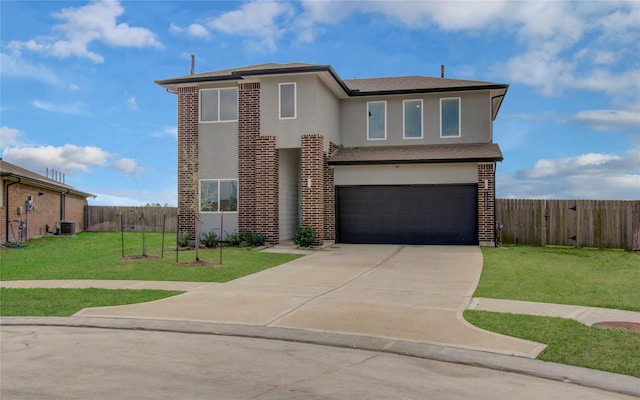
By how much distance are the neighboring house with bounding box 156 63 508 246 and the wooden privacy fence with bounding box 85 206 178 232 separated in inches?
386

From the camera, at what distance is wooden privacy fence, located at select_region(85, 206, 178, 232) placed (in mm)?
31219

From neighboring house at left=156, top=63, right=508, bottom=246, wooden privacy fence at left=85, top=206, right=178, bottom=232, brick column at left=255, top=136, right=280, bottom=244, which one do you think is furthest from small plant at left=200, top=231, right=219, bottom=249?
wooden privacy fence at left=85, top=206, right=178, bottom=232

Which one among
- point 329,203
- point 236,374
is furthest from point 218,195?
point 236,374

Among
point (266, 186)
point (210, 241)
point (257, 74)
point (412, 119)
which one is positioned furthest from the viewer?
point (412, 119)

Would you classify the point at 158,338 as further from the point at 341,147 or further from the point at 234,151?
the point at 341,147

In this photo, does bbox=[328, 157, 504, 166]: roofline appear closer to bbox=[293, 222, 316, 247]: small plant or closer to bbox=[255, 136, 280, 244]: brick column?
bbox=[255, 136, 280, 244]: brick column

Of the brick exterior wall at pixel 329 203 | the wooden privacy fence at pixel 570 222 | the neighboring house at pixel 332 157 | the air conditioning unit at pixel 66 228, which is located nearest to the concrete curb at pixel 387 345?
the neighboring house at pixel 332 157

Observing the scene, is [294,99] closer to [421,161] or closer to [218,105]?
[218,105]

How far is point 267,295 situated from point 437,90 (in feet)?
47.2

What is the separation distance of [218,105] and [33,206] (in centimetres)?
1116

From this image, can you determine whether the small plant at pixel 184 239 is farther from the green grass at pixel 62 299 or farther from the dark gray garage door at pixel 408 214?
the green grass at pixel 62 299

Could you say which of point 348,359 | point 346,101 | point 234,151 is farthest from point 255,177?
point 348,359

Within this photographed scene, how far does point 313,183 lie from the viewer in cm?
2023

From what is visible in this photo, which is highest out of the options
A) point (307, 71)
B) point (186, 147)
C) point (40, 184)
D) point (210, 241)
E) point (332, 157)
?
point (307, 71)
